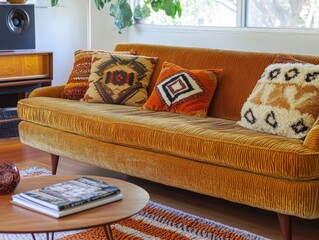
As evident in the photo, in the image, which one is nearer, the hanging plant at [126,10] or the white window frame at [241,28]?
the white window frame at [241,28]

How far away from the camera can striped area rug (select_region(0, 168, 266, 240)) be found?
8.79 feet

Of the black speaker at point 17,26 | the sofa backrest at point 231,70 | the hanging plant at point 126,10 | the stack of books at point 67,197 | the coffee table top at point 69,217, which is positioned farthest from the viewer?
the hanging plant at point 126,10

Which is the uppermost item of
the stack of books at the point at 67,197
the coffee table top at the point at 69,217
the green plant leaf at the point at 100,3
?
the green plant leaf at the point at 100,3

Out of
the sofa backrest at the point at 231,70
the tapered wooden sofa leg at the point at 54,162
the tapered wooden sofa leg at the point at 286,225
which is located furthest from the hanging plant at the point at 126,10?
the tapered wooden sofa leg at the point at 286,225

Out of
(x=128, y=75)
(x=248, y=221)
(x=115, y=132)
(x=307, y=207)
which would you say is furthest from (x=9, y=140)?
(x=307, y=207)

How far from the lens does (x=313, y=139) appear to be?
8.23ft

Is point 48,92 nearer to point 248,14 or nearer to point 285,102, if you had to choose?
point 248,14

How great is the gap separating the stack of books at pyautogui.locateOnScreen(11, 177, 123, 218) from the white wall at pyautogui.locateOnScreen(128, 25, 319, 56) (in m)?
2.15

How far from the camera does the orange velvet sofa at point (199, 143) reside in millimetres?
2486

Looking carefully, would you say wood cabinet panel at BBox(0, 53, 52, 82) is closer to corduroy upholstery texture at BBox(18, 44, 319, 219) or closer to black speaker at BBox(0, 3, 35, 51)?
black speaker at BBox(0, 3, 35, 51)

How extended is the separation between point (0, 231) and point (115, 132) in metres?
1.36

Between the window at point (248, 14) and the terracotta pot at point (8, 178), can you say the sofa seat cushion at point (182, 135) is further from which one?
the window at point (248, 14)

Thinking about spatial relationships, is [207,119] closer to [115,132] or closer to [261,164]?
[115,132]

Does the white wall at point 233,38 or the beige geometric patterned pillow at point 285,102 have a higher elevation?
the white wall at point 233,38
